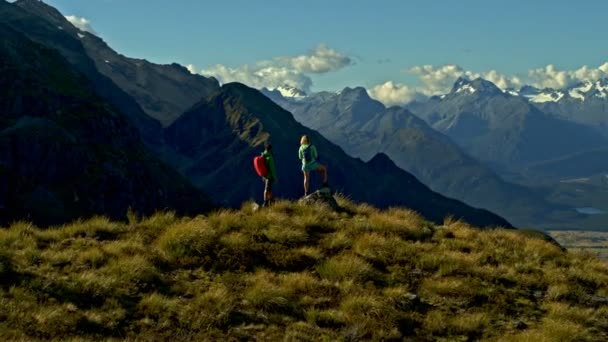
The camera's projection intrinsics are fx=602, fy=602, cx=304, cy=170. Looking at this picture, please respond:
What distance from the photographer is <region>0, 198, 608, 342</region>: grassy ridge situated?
12.9m

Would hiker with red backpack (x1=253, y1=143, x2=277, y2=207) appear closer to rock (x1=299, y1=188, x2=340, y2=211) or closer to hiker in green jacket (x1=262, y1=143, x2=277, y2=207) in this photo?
hiker in green jacket (x1=262, y1=143, x2=277, y2=207)

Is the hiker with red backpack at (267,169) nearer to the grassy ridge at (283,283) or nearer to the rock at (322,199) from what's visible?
the rock at (322,199)

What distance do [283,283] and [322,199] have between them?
29.2ft

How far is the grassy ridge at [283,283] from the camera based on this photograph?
12.9 m

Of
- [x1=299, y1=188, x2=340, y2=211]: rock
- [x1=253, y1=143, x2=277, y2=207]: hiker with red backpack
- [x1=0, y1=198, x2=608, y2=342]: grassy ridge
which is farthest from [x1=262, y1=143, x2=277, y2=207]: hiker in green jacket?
[x1=0, y1=198, x2=608, y2=342]: grassy ridge

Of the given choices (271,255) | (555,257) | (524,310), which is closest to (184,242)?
(271,255)

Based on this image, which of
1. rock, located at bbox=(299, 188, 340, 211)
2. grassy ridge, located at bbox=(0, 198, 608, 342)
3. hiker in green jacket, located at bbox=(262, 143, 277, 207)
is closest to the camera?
grassy ridge, located at bbox=(0, 198, 608, 342)

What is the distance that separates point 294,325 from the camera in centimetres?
1319

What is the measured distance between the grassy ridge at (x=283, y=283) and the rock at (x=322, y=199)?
7.74 ft

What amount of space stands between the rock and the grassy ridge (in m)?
2.36

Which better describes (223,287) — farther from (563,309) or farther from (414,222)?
(414,222)

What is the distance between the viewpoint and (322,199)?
2405 cm

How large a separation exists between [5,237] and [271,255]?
7351 mm

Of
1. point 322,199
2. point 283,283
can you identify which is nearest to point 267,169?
point 322,199
